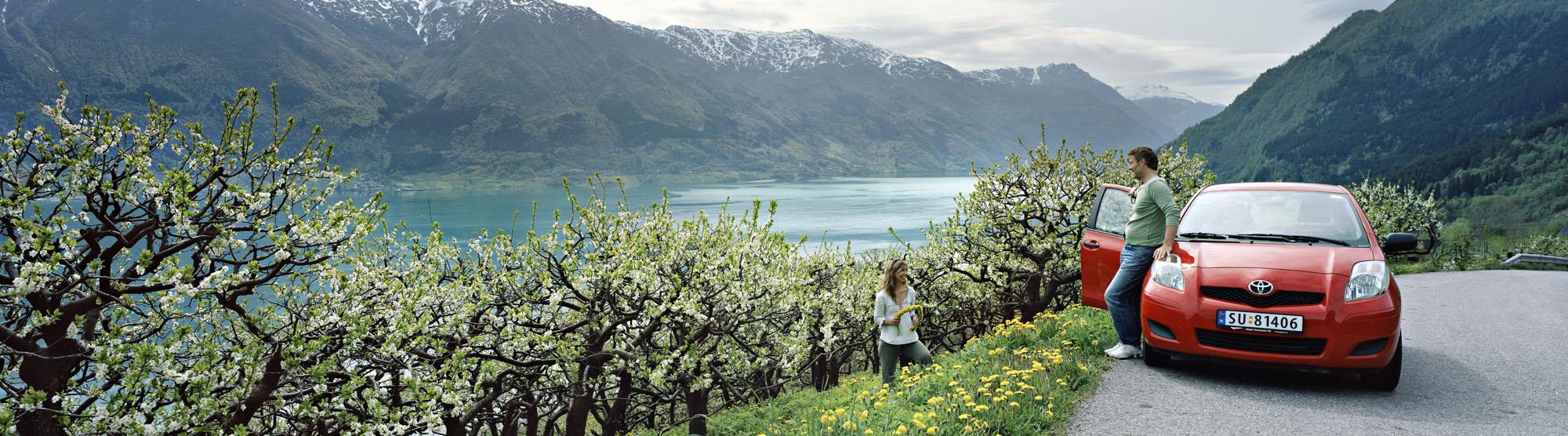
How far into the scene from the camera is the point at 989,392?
227 inches

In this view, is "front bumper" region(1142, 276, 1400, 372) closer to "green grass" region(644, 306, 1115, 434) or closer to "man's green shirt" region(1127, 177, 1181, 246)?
"man's green shirt" region(1127, 177, 1181, 246)

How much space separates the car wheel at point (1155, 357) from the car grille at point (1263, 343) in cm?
61

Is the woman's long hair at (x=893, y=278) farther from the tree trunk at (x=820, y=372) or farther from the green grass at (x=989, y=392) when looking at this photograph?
the tree trunk at (x=820, y=372)

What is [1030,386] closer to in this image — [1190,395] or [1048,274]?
[1190,395]

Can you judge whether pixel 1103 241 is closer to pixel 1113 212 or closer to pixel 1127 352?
pixel 1113 212

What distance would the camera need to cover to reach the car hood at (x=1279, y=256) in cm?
597

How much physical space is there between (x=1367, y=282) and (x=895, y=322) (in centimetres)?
385

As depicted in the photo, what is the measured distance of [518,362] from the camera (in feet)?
32.0

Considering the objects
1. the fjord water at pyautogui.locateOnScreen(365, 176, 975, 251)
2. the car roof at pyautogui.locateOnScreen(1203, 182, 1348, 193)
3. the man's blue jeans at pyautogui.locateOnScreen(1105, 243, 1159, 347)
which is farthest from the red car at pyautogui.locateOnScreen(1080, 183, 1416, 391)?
the fjord water at pyautogui.locateOnScreen(365, 176, 975, 251)

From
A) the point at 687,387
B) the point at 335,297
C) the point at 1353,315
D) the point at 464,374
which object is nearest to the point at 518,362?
the point at 464,374

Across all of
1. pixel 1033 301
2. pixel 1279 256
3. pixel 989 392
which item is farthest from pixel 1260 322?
pixel 1033 301

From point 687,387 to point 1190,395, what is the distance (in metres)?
8.33

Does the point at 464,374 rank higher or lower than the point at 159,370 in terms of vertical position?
lower

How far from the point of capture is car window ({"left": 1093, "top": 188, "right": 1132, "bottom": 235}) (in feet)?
27.7
